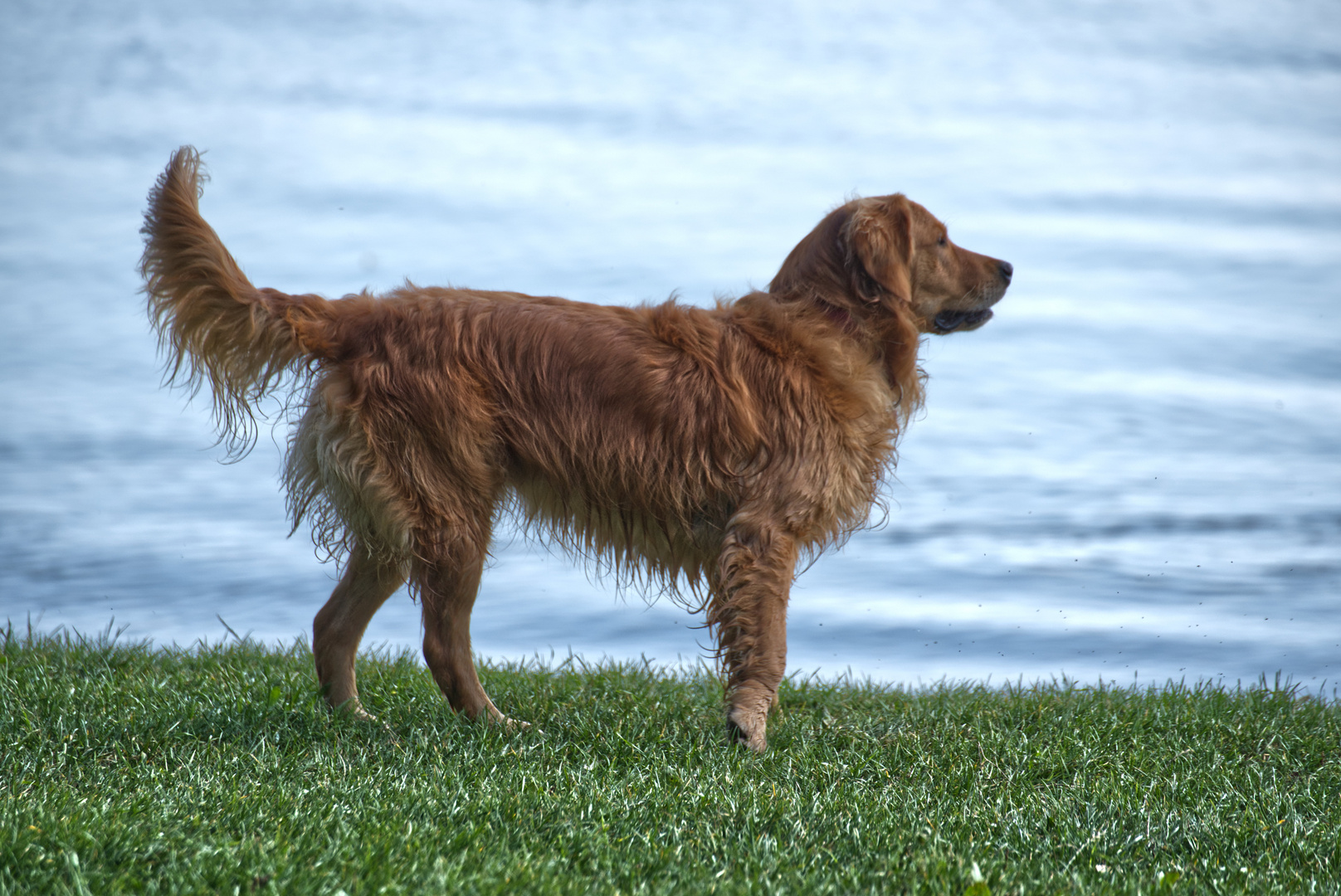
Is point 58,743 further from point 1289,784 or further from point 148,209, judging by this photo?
point 1289,784

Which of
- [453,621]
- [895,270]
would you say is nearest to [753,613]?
[453,621]

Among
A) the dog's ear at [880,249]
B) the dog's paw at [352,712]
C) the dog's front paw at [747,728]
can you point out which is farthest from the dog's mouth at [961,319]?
the dog's paw at [352,712]

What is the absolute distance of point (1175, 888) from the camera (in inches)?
114

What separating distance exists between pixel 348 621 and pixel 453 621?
501mm

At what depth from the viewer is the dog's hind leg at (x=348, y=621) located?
15.3ft

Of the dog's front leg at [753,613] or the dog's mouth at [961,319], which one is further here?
the dog's mouth at [961,319]

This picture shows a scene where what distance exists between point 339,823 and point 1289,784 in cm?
332

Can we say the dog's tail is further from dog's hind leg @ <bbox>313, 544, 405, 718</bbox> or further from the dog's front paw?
the dog's front paw

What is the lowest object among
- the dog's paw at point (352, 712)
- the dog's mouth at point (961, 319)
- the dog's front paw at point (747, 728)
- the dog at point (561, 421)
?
the dog's paw at point (352, 712)

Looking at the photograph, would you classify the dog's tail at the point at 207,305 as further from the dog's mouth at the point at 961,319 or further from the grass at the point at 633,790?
the dog's mouth at the point at 961,319

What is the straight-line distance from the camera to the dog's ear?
4.66 metres

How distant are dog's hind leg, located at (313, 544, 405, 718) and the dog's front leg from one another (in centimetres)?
134

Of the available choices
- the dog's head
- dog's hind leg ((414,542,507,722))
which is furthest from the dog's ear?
dog's hind leg ((414,542,507,722))

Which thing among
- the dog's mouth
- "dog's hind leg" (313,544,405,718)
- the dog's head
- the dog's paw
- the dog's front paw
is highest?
the dog's head
